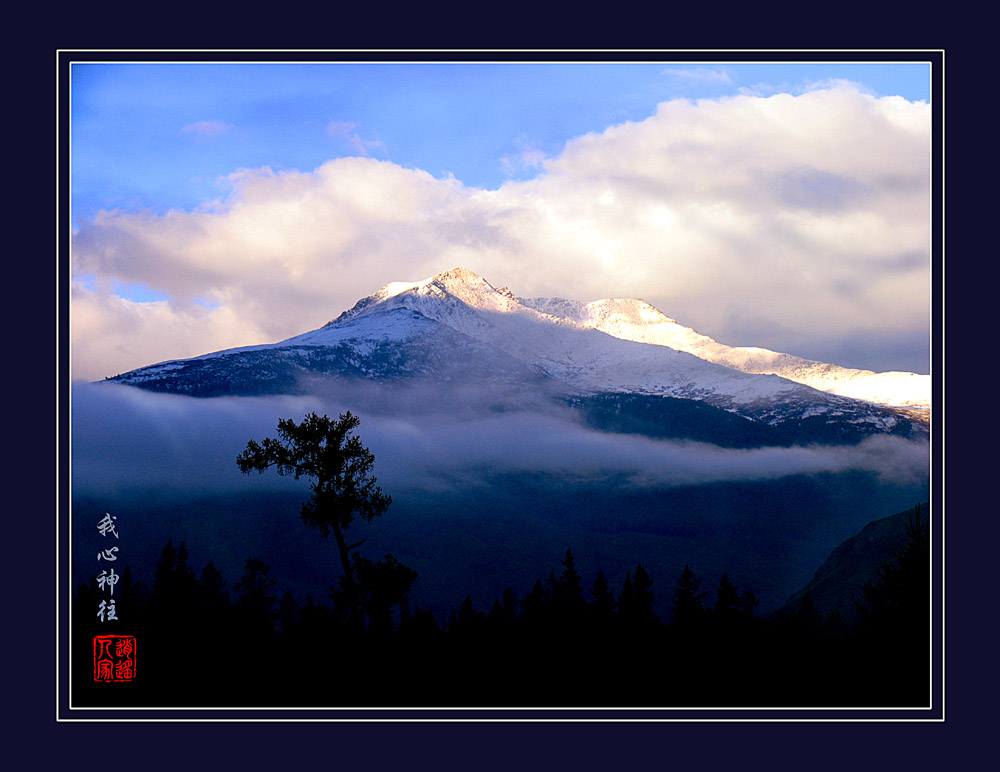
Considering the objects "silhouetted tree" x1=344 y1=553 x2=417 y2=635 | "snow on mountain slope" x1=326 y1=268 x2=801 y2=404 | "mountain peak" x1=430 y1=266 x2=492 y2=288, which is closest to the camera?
"silhouetted tree" x1=344 y1=553 x2=417 y2=635

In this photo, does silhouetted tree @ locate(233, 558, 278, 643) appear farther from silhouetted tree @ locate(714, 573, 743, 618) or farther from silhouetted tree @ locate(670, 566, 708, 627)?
silhouetted tree @ locate(714, 573, 743, 618)

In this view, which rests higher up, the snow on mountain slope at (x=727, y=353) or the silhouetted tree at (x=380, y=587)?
the snow on mountain slope at (x=727, y=353)

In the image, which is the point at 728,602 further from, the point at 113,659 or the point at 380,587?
the point at 113,659

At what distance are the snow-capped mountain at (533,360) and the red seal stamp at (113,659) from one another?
8945mm

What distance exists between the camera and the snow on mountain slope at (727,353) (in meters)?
25.0

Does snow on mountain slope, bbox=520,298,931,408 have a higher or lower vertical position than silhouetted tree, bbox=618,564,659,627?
higher

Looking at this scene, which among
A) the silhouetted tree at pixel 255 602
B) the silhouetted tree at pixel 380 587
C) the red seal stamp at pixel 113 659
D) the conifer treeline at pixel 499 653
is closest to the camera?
the red seal stamp at pixel 113 659

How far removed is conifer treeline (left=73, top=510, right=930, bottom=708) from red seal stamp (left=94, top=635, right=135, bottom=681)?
0.16 metres

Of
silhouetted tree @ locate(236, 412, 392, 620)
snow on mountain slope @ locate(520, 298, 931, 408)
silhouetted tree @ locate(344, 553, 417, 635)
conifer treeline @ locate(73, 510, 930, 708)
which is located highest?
snow on mountain slope @ locate(520, 298, 931, 408)

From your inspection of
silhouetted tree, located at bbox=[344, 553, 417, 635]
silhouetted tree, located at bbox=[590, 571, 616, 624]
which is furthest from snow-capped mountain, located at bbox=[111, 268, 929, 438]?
silhouetted tree, located at bbox=[344, 553, 417, 635]

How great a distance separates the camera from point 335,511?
821 inches

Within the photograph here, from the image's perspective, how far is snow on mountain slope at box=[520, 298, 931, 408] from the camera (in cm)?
2498

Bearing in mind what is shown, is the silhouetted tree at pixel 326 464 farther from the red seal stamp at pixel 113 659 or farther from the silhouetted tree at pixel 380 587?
the red seal stamp at pixel 113 659

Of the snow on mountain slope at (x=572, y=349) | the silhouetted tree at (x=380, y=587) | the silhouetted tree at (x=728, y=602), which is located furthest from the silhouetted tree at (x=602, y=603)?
the snow on mountain slope at (x=572, y=349)
